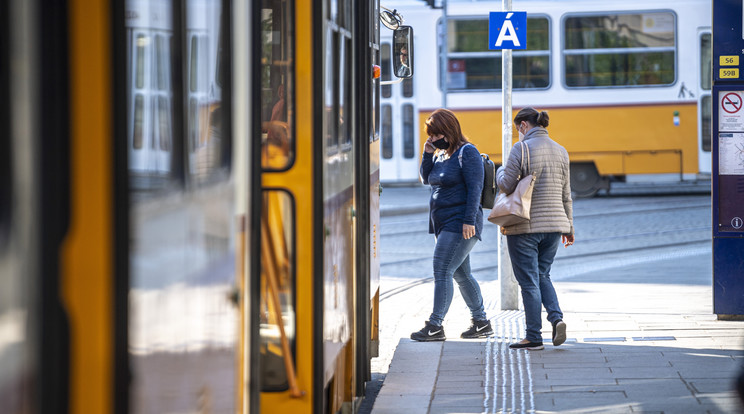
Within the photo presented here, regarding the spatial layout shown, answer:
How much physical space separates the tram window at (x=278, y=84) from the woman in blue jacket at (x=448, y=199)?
2966 mm

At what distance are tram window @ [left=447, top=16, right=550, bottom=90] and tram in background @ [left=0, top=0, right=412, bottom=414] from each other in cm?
1596

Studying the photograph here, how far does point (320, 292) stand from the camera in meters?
3.74

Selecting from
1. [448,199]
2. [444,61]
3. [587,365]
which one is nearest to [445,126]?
[448,199]

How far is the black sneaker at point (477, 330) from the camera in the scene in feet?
23.2

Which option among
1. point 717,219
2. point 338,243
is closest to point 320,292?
point 338,243

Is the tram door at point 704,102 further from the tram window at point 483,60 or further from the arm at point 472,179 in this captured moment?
the arm at point 472,179

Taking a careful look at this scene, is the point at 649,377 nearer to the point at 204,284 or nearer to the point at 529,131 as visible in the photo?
the point at 529,131

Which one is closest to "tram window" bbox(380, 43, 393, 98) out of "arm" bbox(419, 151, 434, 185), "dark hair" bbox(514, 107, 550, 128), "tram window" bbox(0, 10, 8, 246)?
"arm" bbox(419, 151, 434, 185)

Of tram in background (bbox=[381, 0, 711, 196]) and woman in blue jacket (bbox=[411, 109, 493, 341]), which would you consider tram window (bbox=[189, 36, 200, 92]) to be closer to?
woman in blue jacket (bbox=[411, 109, 493, 341])

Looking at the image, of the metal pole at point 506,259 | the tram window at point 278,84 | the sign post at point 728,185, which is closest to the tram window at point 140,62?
the tram window at point 278,84

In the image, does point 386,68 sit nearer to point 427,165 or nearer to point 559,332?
point 427,165

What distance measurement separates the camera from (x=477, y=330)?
23.2ft

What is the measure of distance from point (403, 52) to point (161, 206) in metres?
5.15

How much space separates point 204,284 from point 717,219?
5830 millimetres
